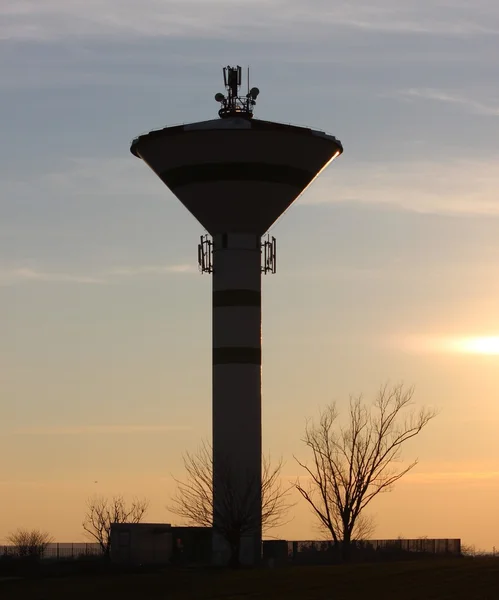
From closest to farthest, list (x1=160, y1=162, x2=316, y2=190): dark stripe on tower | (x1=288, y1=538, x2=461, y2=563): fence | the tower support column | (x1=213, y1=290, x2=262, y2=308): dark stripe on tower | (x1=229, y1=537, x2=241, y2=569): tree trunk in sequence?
1. (x1=229, y1=537, x2=241, y2=569): tree trunk
2. the tower support column
3. (x1=160, y1=162, x2=316, y2=190): dark stripe on tower
4. (x1=213, y1=290, x2=262, y2=308): dark stripe on tower
5. (x1=288, y1=538, x2=461, y2=563): fence

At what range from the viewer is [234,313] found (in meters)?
75.6

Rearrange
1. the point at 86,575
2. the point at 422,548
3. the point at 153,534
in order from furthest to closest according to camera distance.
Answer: the point at 422,548 < the point at 153,534 < the point at 86,575

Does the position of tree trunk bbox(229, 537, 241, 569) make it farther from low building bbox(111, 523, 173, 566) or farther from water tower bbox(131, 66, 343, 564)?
low building bbox(111, 523, 173, 566)

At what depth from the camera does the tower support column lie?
75.2 meters

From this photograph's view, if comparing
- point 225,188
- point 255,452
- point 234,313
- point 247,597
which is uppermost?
point 225,188

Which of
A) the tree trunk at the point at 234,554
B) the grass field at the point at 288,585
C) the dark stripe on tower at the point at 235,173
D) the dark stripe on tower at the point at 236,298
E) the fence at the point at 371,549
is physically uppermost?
the dark stripe on tower at the point at 235,173

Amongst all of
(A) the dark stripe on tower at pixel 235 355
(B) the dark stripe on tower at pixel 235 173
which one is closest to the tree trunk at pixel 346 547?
(A) the dark stripe on tower at pixel 235 355

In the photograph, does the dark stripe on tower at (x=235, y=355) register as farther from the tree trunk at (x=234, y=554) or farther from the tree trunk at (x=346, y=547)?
the tree trunk at (x=346, y=547)

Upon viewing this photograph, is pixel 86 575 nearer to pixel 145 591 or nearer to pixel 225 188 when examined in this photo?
pixel 145 591

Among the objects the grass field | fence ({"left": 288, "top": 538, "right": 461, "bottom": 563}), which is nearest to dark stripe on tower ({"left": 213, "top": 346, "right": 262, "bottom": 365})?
the grass field

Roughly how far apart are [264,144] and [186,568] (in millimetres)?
22387

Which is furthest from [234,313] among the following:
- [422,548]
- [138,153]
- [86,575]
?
[422,548]

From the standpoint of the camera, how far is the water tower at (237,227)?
247ft

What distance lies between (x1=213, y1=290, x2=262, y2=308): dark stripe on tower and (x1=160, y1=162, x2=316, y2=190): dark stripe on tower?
237 inches
